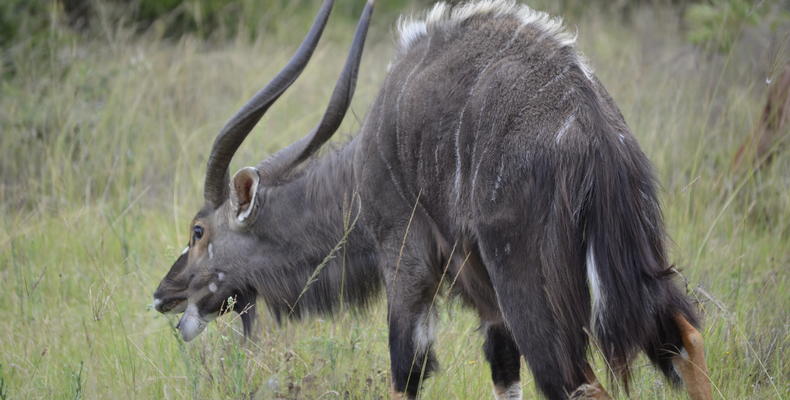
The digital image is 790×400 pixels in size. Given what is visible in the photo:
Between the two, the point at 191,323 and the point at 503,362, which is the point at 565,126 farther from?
the point at 191,323

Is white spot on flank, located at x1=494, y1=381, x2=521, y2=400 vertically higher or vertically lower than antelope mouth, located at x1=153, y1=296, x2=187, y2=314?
lower

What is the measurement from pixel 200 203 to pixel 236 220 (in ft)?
6.91

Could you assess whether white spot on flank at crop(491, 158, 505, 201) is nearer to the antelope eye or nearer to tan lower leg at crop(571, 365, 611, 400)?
tan lower leg at crop(571, 365, 611, 400)

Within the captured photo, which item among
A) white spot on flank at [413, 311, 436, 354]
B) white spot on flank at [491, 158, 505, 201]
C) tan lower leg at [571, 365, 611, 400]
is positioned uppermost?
white spot on flank at [491, 158, 505, 201]

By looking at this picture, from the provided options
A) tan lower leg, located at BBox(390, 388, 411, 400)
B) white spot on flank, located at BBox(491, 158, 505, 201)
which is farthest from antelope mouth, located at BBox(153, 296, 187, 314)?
white spot on flank, located at BBox(491, 158, 505, 201)

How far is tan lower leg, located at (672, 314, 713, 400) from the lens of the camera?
289 centimetres

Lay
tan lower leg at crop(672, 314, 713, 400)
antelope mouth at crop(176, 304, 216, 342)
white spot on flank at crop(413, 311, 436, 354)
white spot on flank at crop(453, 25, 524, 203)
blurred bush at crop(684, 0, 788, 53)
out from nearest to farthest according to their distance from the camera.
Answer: tan lower leg at crop(672, 314, 713, 400) < white spot on flank at crop(453, 25, 524, 203) < white spot on flank at crop(413, 311, 436, 354) < antelope mouth at crop(176, 304, 216, 342) < blurred bush at crop(684, 0, 788, 53)

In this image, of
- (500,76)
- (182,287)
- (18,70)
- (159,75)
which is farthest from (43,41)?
(500,76)

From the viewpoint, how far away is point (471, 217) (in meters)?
3.04

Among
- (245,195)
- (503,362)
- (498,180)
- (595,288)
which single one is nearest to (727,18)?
(503,362)

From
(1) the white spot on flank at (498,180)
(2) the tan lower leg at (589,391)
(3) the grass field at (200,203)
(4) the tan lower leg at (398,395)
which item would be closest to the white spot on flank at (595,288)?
(2) the tan lower leg at (589,391)

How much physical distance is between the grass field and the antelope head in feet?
0.51

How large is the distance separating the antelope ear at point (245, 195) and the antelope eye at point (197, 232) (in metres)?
0.23

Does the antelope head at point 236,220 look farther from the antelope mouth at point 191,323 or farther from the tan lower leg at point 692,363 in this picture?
the tan lower leg at point 692,363
